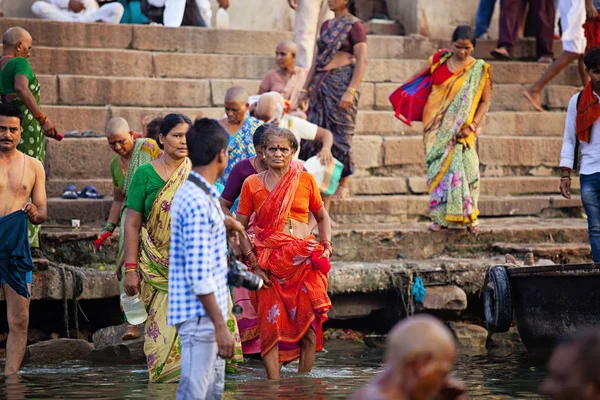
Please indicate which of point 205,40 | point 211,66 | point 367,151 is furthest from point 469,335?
point 205,40

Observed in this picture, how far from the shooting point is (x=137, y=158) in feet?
25.7

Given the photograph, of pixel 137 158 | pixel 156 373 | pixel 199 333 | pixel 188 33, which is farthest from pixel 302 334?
pixel 188 33

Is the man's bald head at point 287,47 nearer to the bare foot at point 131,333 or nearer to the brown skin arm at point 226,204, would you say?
the brown skin arm at point 226,204

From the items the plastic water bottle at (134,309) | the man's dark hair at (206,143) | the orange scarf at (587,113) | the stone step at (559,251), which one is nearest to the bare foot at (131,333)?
the plastic water bottle at (134,309)

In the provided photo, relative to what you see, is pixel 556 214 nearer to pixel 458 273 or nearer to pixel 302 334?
pixel 458 273

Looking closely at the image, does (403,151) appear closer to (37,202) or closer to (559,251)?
(559,251)

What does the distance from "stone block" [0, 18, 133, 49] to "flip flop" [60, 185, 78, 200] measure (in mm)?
2418

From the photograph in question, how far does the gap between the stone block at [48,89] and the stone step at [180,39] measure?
2.48 ft

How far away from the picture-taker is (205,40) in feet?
41.2

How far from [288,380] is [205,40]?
20.1 ft

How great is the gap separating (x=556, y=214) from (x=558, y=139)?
1103 millimetres

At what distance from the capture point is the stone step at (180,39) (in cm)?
1192

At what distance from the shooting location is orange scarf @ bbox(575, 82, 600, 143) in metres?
8.17

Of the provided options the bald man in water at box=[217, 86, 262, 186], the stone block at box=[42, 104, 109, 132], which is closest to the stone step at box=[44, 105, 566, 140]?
the stone block at box=[42, 104, 109, 132]
